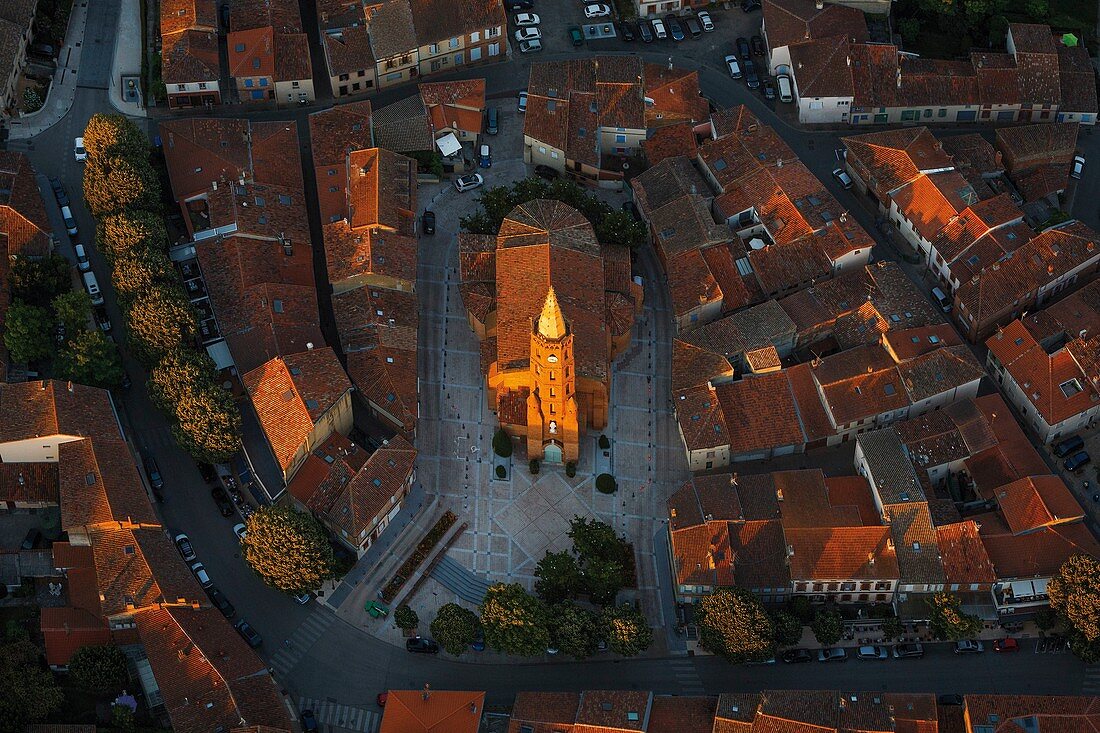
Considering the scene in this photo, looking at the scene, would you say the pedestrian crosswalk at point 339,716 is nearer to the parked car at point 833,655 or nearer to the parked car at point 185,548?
the parked car at point 185,548

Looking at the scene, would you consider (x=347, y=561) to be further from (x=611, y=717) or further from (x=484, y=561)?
(x=611, y=717)

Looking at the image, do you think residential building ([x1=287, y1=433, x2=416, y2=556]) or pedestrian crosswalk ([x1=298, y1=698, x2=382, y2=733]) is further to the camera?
residential building ([x1=287, y1=433, x2=416, y2=556])

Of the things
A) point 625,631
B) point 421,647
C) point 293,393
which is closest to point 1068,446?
point 625,631

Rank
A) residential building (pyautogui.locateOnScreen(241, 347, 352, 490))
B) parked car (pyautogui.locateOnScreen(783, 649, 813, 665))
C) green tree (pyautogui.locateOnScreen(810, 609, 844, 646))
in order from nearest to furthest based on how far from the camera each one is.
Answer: green tree (pyautogui.locateOnScreen(810, 609, 844, 646)) → parked car (pyautogui.locateOnScreen(783, 649, 813, 665)) → residential building (pyautogui.locateOnScreen(241, 347, 352, 490))

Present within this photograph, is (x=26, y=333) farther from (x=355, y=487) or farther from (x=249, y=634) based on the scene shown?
(x=249, y=634)

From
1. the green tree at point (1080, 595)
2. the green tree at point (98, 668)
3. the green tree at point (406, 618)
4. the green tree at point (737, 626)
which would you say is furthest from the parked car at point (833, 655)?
the green tree at point (98, 668)

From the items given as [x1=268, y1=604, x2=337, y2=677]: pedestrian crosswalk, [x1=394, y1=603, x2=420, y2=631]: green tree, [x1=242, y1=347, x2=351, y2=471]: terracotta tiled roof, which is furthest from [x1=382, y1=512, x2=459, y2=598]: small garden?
[x1=242, y1=347, x2=351, y2=471]: terracotta tiled roof

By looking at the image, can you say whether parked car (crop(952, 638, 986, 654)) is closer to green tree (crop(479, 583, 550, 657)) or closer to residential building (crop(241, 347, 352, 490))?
green tree (crop(479, 583, 550, 657))
